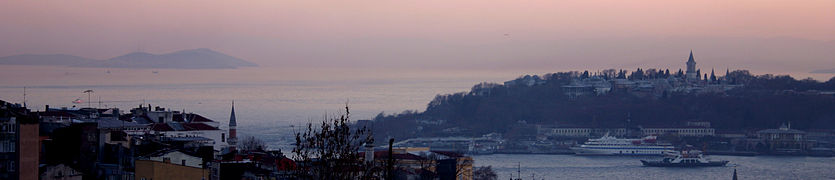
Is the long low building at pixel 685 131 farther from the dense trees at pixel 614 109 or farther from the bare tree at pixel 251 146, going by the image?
the bare tree at pixel 251 146

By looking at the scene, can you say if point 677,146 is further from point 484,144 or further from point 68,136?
point 68,136

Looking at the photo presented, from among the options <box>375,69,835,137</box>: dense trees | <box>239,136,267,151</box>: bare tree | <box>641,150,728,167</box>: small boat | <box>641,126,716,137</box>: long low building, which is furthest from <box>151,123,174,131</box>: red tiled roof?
<box>641,126,716,137</box>: long low building

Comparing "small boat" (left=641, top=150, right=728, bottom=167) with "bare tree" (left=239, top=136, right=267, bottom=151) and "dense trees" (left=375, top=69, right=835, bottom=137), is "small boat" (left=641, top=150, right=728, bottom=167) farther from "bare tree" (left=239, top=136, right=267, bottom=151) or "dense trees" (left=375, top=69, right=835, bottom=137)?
"bare tree" (left=239, top=136, right=267, bottom=151)

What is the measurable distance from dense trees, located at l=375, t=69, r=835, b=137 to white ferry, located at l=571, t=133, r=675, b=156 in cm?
626

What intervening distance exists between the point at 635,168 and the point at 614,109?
63.9ft

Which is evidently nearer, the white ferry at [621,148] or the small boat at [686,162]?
the small boat at [686,162]

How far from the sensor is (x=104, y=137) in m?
8.10

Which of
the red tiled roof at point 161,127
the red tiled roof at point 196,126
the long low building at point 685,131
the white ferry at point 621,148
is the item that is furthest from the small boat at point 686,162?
the red tiled roof at point 161,127

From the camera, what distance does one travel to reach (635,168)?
100 feet

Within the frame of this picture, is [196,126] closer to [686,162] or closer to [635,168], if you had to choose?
[635,168]

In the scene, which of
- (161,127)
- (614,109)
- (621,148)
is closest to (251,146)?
(161,127)

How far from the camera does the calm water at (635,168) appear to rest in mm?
26516

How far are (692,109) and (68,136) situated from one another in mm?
44253

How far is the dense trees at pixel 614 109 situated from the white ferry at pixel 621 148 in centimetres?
626
